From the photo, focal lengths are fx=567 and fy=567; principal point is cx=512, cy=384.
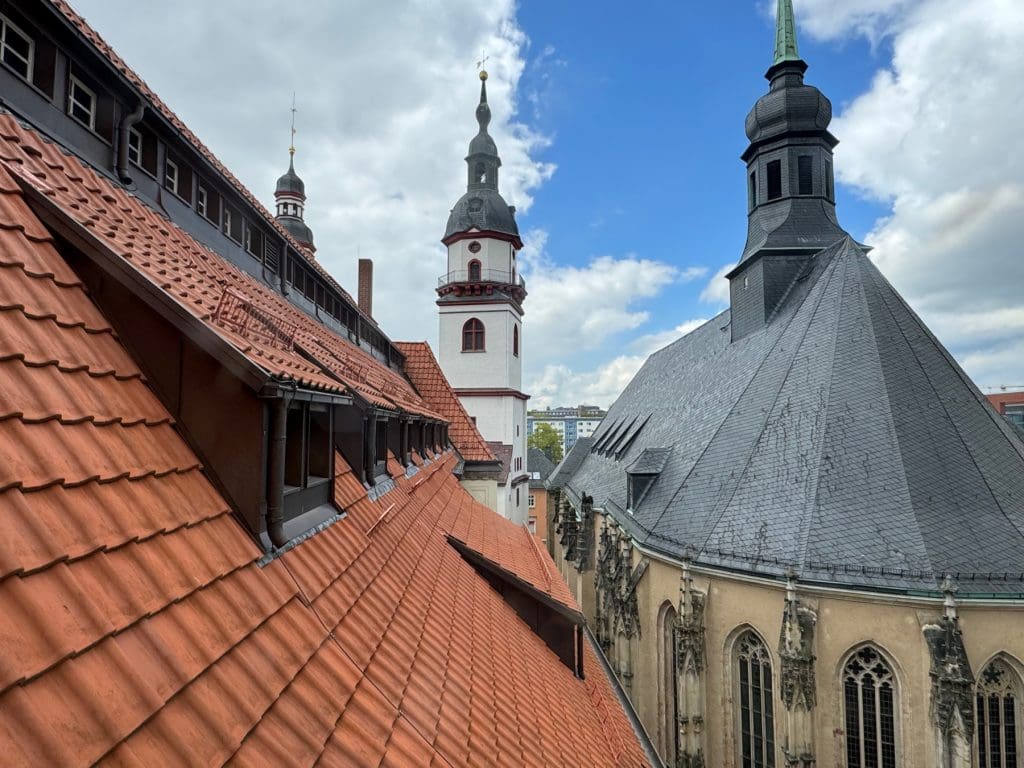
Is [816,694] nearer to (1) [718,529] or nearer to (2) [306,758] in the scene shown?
(1) [718,529]

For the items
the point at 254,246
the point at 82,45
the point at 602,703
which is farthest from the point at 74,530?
the point at 254,246

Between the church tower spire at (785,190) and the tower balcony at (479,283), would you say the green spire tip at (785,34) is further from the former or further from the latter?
the tower balcony at (479,283)

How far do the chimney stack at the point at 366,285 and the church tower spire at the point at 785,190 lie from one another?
17.2 meters

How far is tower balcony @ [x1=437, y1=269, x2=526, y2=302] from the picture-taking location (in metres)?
30.8

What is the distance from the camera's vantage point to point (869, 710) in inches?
462

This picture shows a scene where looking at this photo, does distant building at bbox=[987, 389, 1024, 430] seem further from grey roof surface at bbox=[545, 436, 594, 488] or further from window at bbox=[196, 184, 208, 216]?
window at bbox=[196, 184, 208, 216]

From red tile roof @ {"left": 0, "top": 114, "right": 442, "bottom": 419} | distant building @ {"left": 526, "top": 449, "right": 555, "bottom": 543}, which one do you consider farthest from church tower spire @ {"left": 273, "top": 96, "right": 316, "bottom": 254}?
red tile roof @ {"left": 0, "top": 114, "right": 442, "bottom": 419}

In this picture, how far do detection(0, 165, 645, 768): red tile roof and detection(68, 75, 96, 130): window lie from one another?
1.19 meters

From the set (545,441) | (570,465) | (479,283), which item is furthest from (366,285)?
(545,441)

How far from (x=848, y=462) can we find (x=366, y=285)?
22589 millimetres

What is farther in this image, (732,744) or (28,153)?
(732,744)

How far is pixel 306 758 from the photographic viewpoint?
91.7 inches

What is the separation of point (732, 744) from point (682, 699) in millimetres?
1394

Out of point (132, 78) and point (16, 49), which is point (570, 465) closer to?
point (132, 78)
